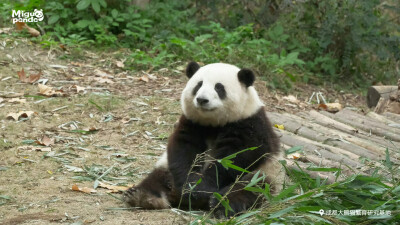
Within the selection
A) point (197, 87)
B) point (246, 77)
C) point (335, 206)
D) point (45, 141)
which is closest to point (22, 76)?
point (45, 141)

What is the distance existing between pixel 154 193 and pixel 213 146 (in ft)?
1.81

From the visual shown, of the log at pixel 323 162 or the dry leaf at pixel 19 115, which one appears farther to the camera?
the dry leaf at pixel 19 115

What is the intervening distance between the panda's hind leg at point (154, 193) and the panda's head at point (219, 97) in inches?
19.8

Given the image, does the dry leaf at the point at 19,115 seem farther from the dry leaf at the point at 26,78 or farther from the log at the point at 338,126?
the log at the point at 338,126

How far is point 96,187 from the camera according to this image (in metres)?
4.36

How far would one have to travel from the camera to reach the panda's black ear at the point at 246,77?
410cm

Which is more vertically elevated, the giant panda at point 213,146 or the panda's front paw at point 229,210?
the giant panda at point 213,146

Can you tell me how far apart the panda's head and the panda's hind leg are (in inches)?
19.8

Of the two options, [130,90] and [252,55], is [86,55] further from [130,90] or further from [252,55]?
[252,55]

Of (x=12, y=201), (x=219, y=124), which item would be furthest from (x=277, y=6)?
(x=12, y=201)

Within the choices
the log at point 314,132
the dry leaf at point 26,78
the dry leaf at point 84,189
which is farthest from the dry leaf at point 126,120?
the dry leaf at point 84,189

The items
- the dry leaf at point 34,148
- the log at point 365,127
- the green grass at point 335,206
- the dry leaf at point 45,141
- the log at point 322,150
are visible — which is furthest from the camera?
the log at point 365,127

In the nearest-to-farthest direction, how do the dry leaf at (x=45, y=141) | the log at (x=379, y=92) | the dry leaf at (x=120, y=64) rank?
the dry leaf at (x=45, y=141)
the log at (x=379, y=92)
the dry leaf at (x=120, y=64)

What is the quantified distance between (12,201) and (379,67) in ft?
24.6
